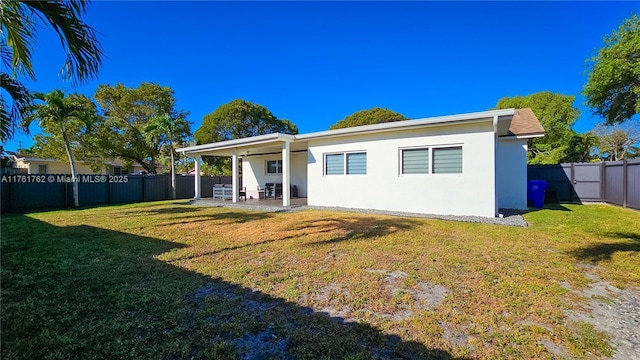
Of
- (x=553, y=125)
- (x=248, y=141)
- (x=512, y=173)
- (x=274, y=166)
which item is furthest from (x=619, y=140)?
(x=248, y=141)

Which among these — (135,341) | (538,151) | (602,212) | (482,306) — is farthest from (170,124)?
(538,151)

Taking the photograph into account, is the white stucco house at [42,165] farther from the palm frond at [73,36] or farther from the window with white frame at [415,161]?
the window with white frame at [415,161]

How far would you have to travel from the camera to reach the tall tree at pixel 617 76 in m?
11.3

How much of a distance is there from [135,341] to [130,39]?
41.8 feet

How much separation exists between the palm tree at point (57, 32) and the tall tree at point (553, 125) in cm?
2782

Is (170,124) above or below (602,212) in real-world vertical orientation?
above

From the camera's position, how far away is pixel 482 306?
3.23 metres

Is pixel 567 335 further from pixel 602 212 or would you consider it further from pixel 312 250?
pixel 602 212

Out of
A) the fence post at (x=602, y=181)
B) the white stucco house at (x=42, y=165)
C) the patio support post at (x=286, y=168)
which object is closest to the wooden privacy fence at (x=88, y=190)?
the white stucco house at (x=42, y=165)

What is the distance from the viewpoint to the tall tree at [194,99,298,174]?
Result: 90.5 feet

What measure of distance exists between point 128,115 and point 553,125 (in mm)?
34485

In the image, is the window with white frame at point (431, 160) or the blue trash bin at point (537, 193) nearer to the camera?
the window with white frame at point (431, 160)

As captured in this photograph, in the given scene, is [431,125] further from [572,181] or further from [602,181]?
[602,181]

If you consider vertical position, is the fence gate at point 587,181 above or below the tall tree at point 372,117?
below
